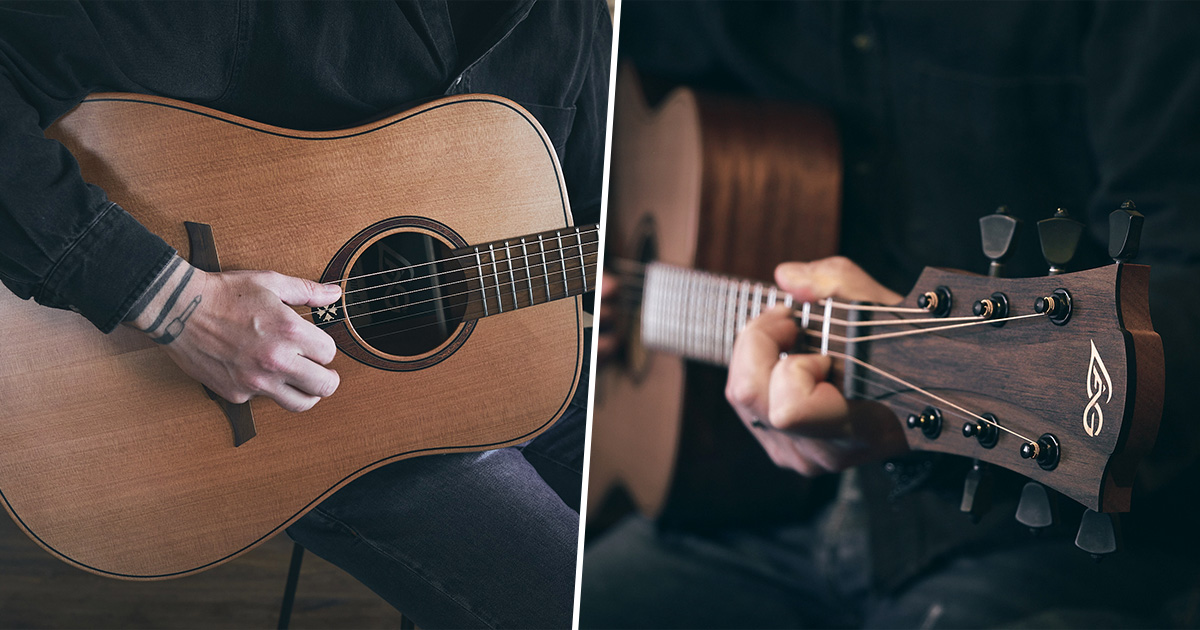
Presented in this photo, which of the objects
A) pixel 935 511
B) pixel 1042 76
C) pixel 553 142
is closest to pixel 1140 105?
pixel 1042 76

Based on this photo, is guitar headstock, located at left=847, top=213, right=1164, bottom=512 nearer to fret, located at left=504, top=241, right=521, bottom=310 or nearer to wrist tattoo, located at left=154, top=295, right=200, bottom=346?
fret, located at left=504, top=241, right=521, bottom=310

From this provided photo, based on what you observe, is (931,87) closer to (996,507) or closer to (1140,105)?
(1140,105)

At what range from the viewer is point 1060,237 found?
0.47 m

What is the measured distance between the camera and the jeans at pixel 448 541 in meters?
0.58

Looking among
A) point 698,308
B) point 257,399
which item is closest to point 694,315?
point 698,308

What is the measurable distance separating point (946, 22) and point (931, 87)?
0.08 meters

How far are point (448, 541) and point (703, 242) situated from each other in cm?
54

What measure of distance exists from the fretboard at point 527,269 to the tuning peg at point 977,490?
379mm

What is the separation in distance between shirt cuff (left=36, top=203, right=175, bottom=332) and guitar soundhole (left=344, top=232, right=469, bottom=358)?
0.51ft

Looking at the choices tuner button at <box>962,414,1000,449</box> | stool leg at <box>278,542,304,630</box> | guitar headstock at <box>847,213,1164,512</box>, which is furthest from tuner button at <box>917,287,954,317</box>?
stool leg at <box>278,542,304,630</box>

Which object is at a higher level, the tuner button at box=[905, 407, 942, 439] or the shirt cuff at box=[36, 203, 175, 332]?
the shirt cuff at box=[36, 203, 175, 332]

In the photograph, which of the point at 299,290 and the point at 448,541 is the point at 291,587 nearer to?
the point at 448,541

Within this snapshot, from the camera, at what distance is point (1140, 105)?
2.30ft

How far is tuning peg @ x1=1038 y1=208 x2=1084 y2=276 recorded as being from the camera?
470 mm
